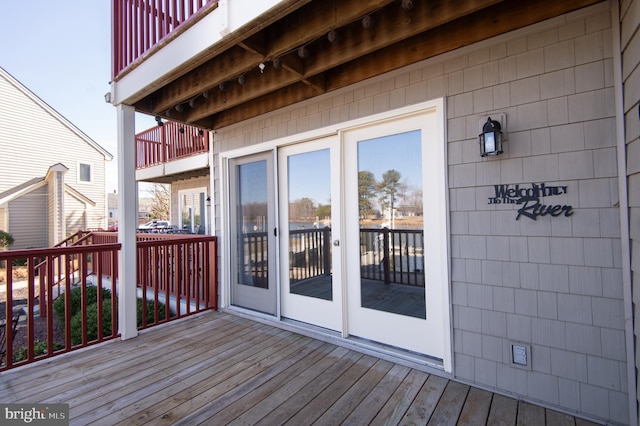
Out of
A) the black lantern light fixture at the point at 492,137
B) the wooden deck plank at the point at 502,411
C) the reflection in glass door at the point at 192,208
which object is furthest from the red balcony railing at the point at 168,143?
the wooden deck plank at the point at 502,411

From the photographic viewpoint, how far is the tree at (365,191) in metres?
2.59

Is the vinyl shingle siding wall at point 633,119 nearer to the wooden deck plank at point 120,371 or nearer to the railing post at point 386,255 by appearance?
the railing post at point 386,255

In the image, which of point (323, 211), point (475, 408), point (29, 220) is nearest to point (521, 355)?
point (475, 408)

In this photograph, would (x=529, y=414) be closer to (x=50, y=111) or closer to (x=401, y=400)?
(x=401, y=400)

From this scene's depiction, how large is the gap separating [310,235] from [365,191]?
792 millimetres

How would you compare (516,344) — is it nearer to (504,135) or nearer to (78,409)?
(504,135)

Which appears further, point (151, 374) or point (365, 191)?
point (365, 191)

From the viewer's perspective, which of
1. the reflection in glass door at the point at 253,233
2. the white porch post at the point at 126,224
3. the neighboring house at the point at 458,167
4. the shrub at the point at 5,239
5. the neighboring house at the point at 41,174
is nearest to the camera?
the neighboring house at the point at 458,167

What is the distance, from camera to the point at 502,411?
5.69ft

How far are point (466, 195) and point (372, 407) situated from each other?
152cm

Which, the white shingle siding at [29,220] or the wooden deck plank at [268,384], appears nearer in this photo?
the wooden deck plank at [268,384]

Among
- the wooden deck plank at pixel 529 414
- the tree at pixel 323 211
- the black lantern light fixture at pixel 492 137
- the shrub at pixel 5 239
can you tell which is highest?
the black lantern light fixture at pixel 492 137

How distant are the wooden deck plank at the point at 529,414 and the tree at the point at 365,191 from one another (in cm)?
165

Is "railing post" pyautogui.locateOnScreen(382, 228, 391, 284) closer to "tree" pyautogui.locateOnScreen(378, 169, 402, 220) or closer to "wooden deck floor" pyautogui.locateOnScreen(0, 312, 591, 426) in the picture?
"tree" pyautogui.locateOnScreen(378, 169, 402, 220)
